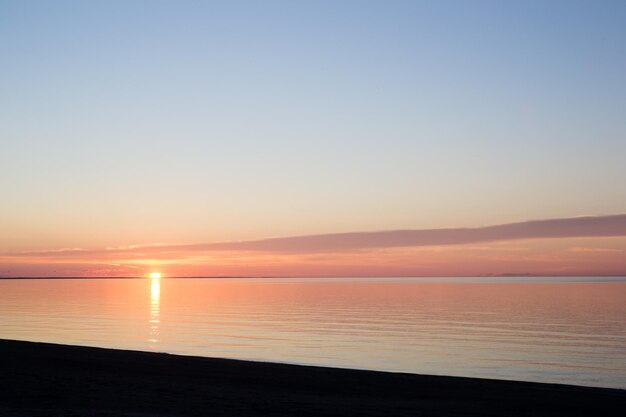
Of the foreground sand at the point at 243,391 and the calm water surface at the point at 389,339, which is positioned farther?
the calm water surface at the point at 389,339

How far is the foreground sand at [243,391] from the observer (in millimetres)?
17812

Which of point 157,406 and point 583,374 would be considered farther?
point 583,374

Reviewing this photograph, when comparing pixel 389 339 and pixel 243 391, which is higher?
pixel 243 391

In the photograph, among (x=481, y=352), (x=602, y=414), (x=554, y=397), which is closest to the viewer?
(x=602, y=414)

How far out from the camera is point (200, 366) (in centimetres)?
2872

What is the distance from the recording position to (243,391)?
73.0ft

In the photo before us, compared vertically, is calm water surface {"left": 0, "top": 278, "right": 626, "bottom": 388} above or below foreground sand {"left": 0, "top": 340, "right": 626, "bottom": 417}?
below

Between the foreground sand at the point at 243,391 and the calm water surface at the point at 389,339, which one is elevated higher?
the foreground sand at the point at 243,391

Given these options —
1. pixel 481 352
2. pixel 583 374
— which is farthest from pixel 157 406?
pixel 481 352

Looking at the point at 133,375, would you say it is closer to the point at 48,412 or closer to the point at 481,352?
the point at 48,412

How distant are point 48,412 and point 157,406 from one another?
9.82ft

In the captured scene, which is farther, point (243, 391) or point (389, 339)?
point (389, 339)

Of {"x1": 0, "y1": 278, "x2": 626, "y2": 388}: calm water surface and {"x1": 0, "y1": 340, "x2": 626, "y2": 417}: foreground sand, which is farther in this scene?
{"x1": 0, "y1": 278, "x2": 626, "y2": 388}: calm water surface

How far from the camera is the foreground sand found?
58.4 ft
